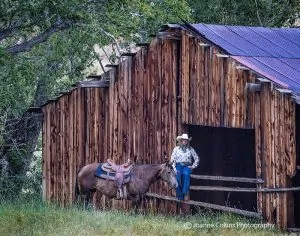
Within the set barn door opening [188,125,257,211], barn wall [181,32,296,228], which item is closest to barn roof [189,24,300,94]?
barn wall [181,32,296,228]

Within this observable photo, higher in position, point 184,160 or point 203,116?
point 203,116

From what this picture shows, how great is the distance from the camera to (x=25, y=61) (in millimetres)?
22375

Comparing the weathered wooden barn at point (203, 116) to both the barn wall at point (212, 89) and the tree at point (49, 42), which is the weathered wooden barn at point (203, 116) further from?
the tree at point (49, 42)

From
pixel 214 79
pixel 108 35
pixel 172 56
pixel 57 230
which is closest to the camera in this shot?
pixel 57 230

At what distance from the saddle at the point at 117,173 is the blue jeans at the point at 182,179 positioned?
1169mm

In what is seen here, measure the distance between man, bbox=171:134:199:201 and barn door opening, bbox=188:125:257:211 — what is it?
189 cm

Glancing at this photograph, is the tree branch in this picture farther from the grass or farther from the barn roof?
the grass

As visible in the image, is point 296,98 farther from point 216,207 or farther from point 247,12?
point 247,12

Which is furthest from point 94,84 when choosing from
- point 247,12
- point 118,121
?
point 247,12

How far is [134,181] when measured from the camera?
19.5 meters

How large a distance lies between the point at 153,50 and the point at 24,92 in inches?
290

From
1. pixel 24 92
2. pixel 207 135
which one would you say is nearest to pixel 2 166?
pixel 24 92

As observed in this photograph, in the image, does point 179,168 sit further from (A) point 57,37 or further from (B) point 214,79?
(A) point 57,37

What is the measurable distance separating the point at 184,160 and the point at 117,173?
169cm
